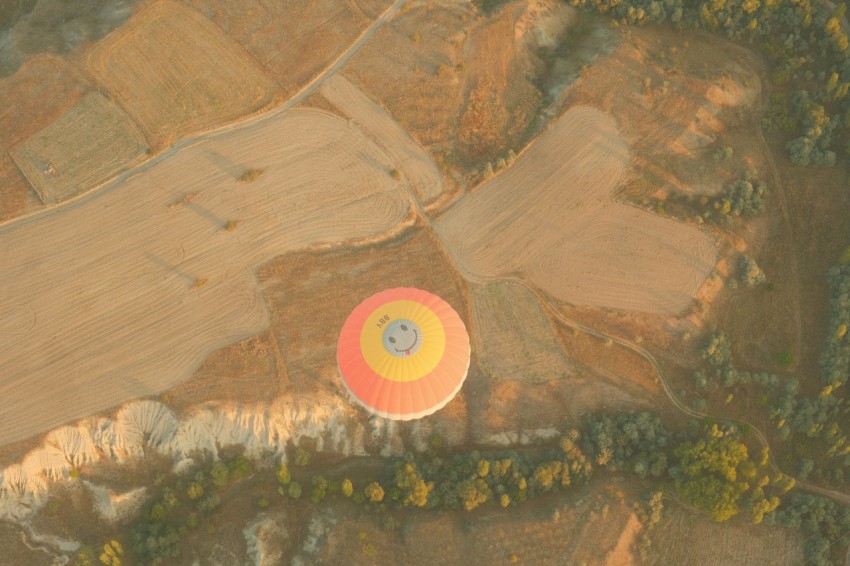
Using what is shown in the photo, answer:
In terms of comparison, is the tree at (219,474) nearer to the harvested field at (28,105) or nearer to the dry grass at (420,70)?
the harvested field at (28,105)

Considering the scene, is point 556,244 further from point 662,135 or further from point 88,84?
point 88,84

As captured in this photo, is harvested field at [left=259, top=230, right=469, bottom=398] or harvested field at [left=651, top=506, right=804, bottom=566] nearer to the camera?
harvested field at [left=651, top=506, right=804, bottom=566]

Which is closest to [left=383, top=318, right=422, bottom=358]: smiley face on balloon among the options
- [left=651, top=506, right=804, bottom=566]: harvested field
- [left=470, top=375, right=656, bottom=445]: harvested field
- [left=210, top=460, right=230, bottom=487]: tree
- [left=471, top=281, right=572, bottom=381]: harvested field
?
[left=471, top=281, right=572, bottom=381]: harvested field

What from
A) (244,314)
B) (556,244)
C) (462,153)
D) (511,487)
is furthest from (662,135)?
(244,314)

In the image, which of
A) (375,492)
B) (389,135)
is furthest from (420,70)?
(375,492)

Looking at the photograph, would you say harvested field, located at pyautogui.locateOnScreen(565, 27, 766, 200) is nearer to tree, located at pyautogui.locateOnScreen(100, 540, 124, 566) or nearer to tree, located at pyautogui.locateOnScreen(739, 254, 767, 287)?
tree, located at pyautogui.locateOnScreen(739, 254, 767, 287)

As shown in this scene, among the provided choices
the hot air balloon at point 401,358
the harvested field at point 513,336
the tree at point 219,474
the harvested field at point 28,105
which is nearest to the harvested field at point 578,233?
the harvested field at point 513,336
